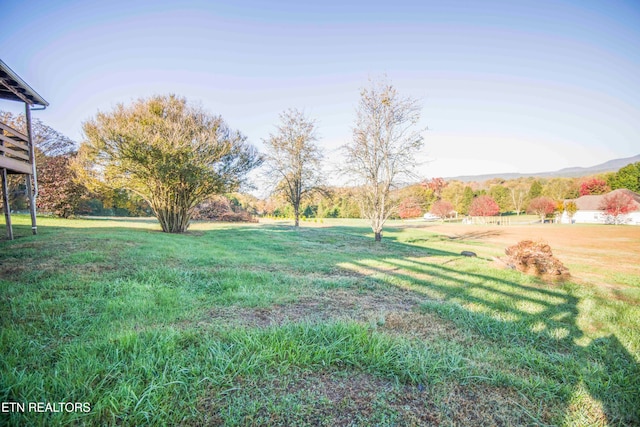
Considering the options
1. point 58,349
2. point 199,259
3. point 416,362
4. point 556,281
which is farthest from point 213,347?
point 556,281

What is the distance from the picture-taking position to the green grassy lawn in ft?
5.61

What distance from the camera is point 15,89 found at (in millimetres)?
7473

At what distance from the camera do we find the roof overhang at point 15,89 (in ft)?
22.0

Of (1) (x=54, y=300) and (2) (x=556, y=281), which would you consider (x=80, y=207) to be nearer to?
(1) (x=54, y=300)

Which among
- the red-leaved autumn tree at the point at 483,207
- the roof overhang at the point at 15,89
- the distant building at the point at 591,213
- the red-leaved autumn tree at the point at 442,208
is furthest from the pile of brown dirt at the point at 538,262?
the red-leaved autumn tree at the point at 442,208

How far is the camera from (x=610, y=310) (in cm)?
441

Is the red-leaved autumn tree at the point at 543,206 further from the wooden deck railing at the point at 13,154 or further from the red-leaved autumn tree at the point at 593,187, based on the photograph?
the wooden deck railing at the point at 13,154

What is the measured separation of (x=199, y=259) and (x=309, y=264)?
3.00 metres

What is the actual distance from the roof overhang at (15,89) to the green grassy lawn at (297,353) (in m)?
5.80

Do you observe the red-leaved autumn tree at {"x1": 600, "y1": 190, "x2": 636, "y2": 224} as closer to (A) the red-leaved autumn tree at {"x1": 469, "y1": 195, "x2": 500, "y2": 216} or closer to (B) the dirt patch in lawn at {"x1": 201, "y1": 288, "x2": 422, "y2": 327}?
(A) the red-leaved autumn tree at {"x1": 469, "y1": 195, "x2": 500, "y2": 216}

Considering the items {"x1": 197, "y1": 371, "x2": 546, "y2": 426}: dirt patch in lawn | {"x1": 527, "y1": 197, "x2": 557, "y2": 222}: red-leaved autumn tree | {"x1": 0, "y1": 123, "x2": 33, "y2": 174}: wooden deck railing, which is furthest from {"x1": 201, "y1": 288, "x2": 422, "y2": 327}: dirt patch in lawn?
{"x1": 527, "y1": 197, "x2": 557, "y2": 222}: red-leaved autumn tree

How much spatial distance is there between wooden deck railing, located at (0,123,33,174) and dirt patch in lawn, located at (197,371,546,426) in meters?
9.94

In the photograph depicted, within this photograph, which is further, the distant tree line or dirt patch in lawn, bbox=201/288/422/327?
the distant tree line

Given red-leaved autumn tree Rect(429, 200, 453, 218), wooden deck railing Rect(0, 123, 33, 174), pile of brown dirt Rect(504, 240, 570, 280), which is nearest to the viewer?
wooden deck railing Rect(0, 123, 33, 174)
